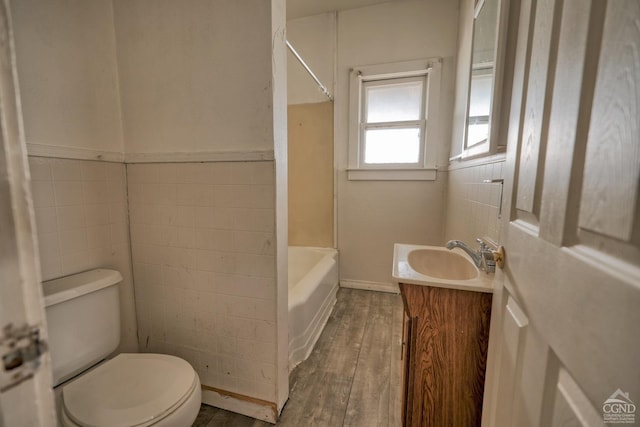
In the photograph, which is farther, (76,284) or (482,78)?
(482,78)

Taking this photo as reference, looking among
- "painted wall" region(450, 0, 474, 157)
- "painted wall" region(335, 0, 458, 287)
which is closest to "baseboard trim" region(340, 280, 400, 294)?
"painted wall" region(335, 0, 458, 287)

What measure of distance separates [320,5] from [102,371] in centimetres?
303

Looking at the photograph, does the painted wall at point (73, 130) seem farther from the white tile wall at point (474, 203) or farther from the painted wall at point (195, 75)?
the white tile wall at point (474, 203)

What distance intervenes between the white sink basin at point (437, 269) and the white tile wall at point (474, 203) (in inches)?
6.6

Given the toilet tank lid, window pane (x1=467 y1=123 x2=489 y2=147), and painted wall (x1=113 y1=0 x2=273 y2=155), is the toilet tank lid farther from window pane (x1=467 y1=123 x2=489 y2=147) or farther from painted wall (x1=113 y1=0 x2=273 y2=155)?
window pane (x1=467 y1=123 x2=489 y2=147)

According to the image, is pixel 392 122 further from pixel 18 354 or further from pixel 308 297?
pixel 18 354

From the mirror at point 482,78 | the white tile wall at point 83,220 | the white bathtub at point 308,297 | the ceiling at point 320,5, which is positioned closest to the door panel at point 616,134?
the mirror at point 482,78

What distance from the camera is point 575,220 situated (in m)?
0.44

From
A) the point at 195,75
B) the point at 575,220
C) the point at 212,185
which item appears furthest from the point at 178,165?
the point at 575,220

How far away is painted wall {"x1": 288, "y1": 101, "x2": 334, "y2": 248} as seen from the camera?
271 cm

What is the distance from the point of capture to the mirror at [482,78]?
125cm

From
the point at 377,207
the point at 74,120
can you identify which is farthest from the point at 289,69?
the point at 74,120

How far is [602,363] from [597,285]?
0.10 metres

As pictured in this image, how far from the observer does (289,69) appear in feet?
8.85
